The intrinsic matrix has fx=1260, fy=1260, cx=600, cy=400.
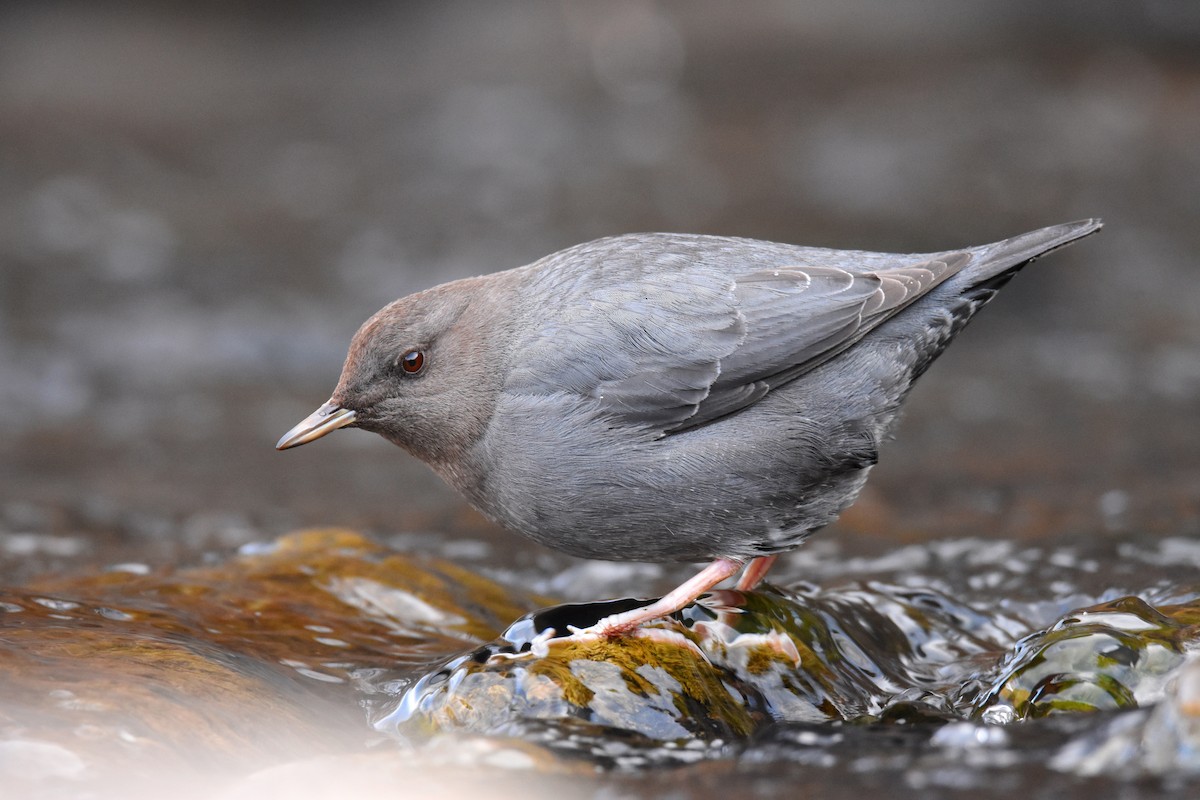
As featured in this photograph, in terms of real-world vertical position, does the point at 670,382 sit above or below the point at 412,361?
below

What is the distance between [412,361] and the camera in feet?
15.3

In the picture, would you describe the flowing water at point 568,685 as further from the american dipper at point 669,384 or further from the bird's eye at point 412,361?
the bird's eye at point 412,361

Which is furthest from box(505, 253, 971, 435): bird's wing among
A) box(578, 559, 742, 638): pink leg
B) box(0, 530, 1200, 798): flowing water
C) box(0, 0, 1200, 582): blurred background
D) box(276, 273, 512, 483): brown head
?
box(0, 0, 1200, 582): blurred background

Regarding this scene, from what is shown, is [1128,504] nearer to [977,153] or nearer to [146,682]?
[146,682]

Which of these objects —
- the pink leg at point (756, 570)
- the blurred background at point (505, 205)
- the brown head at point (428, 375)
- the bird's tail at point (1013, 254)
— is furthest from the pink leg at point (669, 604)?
the blurred background at point (505, 205)

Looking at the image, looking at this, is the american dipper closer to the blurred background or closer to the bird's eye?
the bird's eye

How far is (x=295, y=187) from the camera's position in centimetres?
1175

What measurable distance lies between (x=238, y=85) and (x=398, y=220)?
3.69m

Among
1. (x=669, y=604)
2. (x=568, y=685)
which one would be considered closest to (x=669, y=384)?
(x=669, y=604)

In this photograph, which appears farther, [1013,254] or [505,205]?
[505,205]

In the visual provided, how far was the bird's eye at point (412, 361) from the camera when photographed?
4664 millimetres

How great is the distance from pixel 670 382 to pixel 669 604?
757 mm

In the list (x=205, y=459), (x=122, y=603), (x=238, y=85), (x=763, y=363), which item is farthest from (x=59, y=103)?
(x=763, y=363)

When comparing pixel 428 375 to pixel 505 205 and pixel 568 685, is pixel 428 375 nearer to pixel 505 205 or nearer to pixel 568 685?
pixel 568 685
